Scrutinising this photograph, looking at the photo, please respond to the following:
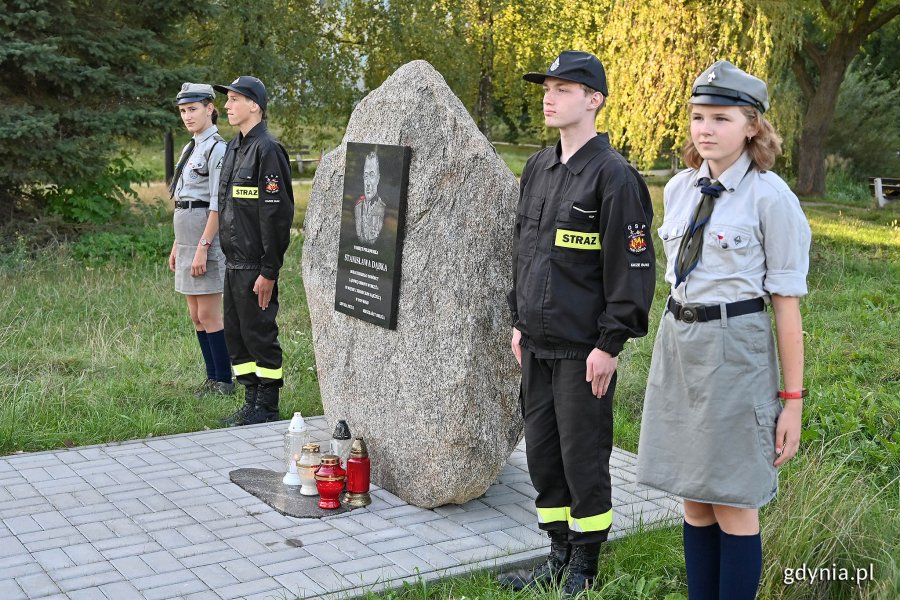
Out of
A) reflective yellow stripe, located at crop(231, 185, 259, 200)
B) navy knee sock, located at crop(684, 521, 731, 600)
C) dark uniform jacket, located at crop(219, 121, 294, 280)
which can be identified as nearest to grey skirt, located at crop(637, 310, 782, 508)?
navy knee sock, located at crop(684, 521, 731, 600)

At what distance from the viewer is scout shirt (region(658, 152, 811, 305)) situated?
10.6ft

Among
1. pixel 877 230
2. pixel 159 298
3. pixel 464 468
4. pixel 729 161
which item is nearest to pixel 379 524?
pixel 464 468

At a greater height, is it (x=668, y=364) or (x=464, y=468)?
(x=668, y=364)

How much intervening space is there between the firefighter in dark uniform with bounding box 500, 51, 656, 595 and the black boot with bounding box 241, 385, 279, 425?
9.14ft

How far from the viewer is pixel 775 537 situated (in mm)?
4117

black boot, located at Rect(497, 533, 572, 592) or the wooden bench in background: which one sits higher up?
the wooden bench in background

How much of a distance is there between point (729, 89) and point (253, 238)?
152 inches

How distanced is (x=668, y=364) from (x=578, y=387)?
2.32ft

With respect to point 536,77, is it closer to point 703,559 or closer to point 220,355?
point 703,559

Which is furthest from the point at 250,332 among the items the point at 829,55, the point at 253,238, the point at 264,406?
the point at 829,55

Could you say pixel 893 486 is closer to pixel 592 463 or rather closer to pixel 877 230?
pixel 592 463

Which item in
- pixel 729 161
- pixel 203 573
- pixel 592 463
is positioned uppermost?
pixel 729 161

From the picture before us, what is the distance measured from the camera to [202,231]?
7324 mm

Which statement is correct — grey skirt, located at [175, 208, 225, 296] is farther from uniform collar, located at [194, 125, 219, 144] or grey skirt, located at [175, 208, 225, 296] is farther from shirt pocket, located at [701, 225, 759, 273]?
shirt pocket, located at [701, 225, 759, 273]
